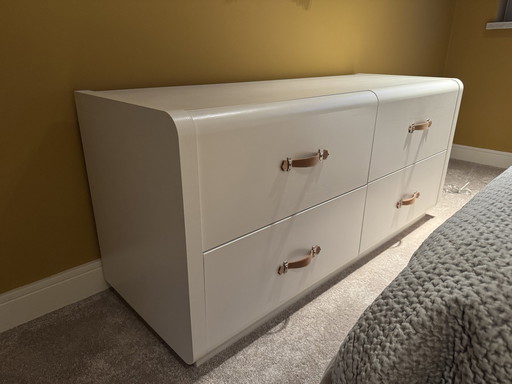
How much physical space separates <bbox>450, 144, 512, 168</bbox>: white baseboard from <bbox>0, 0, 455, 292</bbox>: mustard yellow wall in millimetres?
1793

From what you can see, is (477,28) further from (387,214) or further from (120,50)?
(120,50)

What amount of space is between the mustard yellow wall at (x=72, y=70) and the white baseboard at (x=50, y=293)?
0.02m

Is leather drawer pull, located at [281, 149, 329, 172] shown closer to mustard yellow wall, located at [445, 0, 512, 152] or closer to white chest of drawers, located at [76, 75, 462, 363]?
white chest of drawers, located at [76, 75, 462, 363]

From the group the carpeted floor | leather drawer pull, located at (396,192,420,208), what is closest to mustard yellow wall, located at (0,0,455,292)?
the carpeted floor

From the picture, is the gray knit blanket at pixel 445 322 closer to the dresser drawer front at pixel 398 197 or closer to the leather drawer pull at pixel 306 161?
the leather drawer pull at pixel 306 161

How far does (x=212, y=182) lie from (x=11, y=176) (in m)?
0.58

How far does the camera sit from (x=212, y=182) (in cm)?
77

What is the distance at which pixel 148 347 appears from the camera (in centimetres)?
99

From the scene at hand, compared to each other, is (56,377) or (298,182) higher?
(298,182)

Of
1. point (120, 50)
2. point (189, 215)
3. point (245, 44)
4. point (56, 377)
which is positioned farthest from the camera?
point (245, 44)

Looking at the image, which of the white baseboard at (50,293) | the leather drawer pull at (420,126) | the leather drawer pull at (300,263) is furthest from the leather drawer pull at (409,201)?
the white baseboard at (50,293)

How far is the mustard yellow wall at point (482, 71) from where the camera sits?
2.38 metres

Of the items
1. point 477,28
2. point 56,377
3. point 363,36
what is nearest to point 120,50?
point 56,377

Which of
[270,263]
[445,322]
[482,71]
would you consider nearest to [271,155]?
[270,263]
